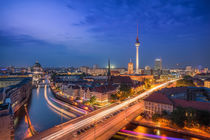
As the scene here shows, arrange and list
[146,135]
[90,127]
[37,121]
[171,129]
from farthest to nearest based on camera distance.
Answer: [37,121]
[171,129]
[146,135]
[90,127]

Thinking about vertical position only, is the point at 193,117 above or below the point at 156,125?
above

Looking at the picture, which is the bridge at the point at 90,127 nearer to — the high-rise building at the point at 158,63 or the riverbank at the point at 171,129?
the riverbank at the point at 171,129

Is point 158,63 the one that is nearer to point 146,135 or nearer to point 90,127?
point 146,135

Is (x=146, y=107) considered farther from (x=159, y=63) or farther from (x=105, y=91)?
(x=159, y=63)

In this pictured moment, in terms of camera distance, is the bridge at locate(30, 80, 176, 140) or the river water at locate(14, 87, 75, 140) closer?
the bridge at locate(30, 80, 176, 140)

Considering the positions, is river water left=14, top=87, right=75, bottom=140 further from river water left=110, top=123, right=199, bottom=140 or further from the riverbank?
the riverbank

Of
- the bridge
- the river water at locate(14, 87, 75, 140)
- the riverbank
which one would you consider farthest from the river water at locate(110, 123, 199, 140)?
the river water at locate(14, 87, 75, 140)

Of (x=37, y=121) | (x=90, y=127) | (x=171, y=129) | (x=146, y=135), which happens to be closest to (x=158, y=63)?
(x=171, y=129)

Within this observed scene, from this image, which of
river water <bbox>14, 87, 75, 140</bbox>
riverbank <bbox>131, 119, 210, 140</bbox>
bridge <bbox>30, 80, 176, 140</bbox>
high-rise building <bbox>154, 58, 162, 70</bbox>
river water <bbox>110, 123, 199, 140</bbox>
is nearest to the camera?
bridge <bbox>30, 80, 176, 140</bbox>

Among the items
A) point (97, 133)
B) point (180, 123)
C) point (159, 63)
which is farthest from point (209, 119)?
point (159, 63)

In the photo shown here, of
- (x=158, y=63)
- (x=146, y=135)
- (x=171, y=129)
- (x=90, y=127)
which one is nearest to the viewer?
(x=90, y=127)

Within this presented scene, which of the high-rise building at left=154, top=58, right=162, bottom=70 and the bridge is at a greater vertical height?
the high-rise building at left=154, top=58, right=162, bottom=70
